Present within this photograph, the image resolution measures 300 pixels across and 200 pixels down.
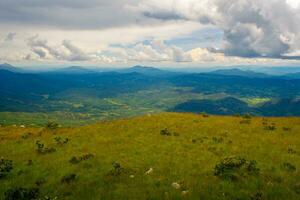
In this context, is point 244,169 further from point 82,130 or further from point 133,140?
point 82,130

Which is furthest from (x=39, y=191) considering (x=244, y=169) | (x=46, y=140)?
(x=46, y=140)

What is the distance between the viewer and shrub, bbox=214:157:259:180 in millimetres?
19875

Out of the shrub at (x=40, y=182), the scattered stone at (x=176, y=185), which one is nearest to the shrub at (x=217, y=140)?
the scattered stone at (x=176, y=185)

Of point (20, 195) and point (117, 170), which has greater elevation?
point (117, 170)

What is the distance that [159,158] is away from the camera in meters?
24.8

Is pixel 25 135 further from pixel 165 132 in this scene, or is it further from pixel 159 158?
pixel 159 158

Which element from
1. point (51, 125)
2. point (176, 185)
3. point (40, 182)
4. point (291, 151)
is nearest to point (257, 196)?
point (176, 185)

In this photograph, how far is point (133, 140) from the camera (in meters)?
31.4

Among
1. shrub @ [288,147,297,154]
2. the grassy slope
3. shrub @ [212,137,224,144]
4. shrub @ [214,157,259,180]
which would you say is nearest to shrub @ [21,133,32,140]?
the grassy slope

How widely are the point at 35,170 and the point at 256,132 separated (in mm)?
21394

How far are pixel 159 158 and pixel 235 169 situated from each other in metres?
6.13

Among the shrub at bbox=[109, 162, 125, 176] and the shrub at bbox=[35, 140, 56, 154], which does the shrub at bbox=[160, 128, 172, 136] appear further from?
the shrub at bbox=[109, 162, 125, 176]

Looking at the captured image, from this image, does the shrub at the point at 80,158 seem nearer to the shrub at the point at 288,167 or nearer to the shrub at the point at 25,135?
the shrub at the point at 25,135

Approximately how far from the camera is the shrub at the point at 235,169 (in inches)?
782
